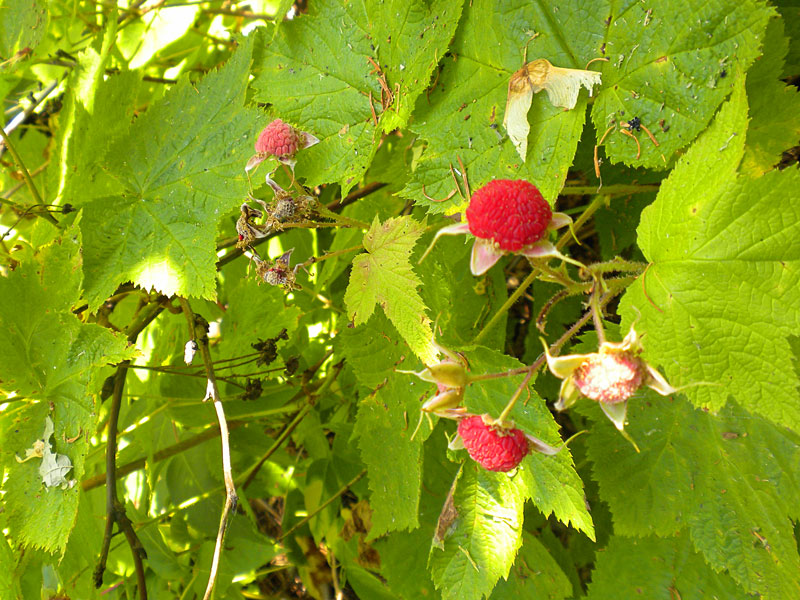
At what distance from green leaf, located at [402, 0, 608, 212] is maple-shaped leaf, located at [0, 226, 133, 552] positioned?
2.62 feet

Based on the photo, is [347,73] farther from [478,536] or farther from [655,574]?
[655,574]

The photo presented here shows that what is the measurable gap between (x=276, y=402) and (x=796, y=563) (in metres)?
1.45

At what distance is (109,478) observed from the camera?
1.58 m

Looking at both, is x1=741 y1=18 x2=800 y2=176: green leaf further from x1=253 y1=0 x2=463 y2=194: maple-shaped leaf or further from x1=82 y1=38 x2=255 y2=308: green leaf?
x1=82 y1=38 x2=255 y2=308: green leaf

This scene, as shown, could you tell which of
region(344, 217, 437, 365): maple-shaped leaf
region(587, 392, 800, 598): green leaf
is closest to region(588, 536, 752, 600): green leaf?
region(587, 392, 800, 598): green leaf

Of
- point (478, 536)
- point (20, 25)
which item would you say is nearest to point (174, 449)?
point (478, 536)

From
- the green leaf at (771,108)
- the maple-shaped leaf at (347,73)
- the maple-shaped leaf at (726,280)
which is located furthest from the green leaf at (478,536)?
the green leaf at (771,108)

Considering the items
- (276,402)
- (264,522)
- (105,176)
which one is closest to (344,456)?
(276,402)

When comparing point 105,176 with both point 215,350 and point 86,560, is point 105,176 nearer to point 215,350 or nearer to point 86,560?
point 215,350

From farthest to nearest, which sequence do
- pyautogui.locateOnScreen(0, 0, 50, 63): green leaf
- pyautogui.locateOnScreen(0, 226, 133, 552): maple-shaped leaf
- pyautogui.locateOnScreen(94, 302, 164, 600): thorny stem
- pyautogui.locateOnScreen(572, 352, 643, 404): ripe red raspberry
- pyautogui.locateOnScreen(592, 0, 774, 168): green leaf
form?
1. pyautogui.locateOnScreen(0, 0, 50, 63): green leaf
2. pyautogui.locateOnScreen(94, 302, 164, 600): thorny stem
3. pyautogui.locateOnScreen(0, 226, 133, 552): maple-shaped leaf
4. pyautogui.locateOnScreen(592, 0, 774, 168): green leaf
5. pyautogui.locateOnScreen(572, 352, 643, 404): ripe red raspberry

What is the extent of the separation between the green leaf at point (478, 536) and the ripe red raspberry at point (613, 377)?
59 cm

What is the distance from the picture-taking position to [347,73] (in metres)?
1.43

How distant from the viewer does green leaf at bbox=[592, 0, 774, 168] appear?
1059 mm

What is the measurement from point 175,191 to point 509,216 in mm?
925
